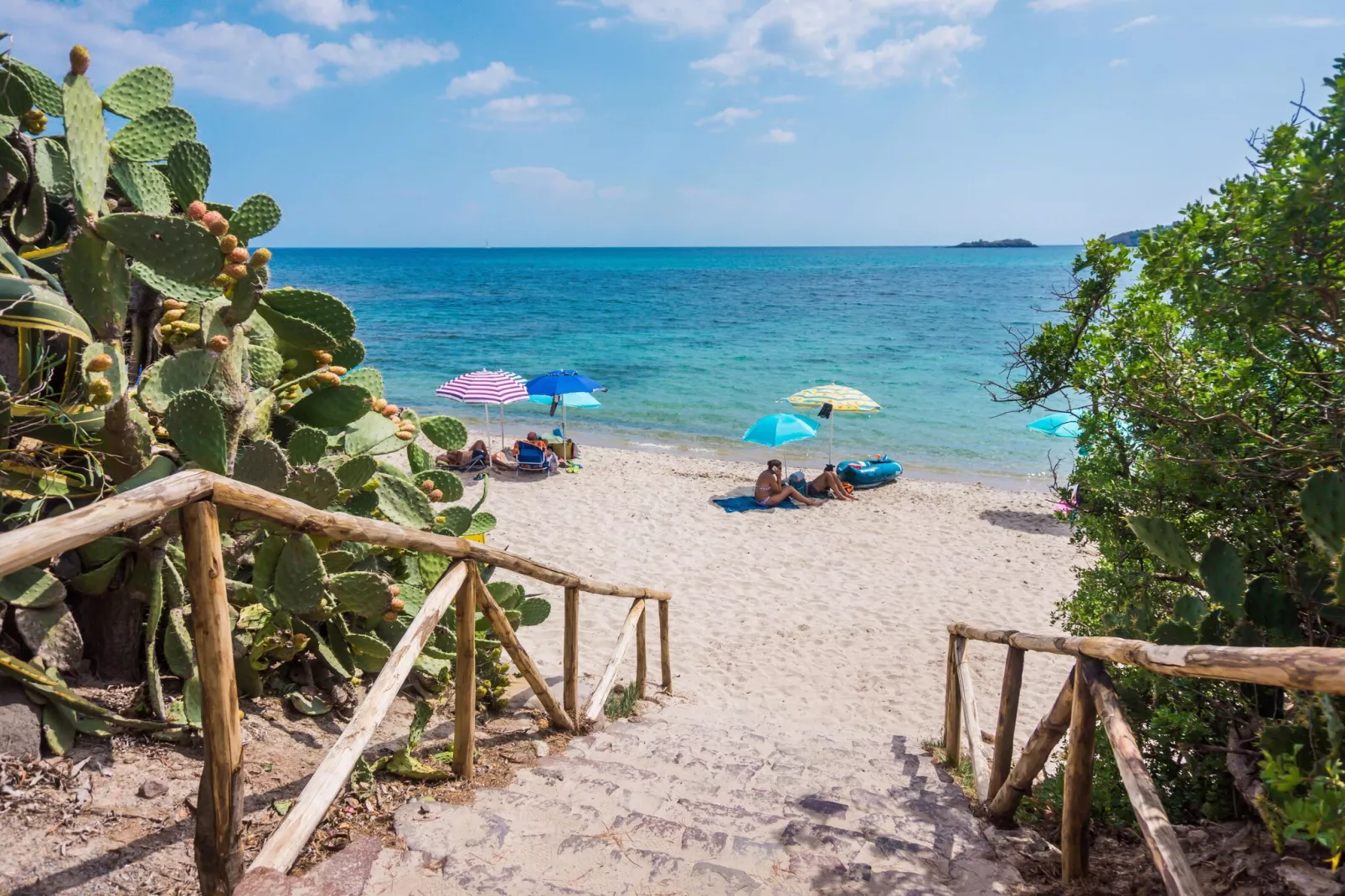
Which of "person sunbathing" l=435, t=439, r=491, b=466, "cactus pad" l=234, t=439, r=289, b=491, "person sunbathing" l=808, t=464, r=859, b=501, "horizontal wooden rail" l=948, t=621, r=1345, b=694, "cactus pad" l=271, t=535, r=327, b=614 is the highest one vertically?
"cactus pad" l=234, t=439, r=289, b=491

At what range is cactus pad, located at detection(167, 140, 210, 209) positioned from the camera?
3100mm

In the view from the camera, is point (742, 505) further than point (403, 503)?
Yes

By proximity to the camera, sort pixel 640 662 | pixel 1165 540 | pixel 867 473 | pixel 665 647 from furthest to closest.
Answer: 1. pixel 867 473
2. pixel 665 647
3. pixel 640 662
4. pixel 1165 540

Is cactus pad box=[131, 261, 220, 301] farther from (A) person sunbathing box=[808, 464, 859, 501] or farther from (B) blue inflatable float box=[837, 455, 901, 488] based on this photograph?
(B) blue inflatable float box=[837, 455, 901, 488]

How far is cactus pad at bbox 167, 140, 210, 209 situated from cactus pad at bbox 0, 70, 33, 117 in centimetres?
45

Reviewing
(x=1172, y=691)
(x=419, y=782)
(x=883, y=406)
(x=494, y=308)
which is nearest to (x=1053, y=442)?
(x=883, y=406)

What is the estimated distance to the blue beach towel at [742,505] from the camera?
1310 cm

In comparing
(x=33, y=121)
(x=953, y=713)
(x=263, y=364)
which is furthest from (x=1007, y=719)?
(x=33, y=121)

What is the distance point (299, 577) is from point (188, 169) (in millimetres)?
1659

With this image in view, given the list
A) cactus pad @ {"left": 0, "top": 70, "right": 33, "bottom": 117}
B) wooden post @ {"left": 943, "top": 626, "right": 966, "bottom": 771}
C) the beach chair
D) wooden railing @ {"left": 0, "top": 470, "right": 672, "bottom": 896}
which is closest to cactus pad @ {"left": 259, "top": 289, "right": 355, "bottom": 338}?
cactus pad @ {"left": 0, "top": 70, "right": 33, "bottom": 117}

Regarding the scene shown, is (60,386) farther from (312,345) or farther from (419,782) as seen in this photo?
(419,782)

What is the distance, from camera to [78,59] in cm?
262

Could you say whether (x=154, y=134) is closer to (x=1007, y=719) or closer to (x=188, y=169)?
(x=188, y=169)

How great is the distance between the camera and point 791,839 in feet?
9.49
